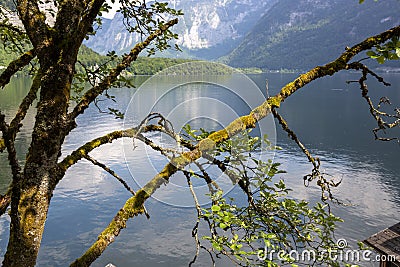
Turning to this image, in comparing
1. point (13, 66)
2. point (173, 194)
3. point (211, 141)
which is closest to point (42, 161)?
point (173, 194)

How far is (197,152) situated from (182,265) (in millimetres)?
23992

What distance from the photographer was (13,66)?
367 cm

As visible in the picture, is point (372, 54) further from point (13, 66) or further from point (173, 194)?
point (13, 66)

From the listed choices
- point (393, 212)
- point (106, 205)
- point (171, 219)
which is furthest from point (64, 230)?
point (393, 212)

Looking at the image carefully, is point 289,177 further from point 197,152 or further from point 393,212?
point 197,152

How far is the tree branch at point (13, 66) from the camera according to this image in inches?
133

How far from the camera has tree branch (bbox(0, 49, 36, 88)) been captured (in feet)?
11.1

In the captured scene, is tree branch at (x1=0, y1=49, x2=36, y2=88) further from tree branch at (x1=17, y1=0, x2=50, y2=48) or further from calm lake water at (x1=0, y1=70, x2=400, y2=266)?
calm lake water at (x1=0, y1=70, x2=400, y2=266)

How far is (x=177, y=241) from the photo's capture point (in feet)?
91.5

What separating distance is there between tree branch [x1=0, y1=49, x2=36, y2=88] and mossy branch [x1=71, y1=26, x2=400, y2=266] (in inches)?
66.7

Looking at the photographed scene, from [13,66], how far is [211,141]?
226cm

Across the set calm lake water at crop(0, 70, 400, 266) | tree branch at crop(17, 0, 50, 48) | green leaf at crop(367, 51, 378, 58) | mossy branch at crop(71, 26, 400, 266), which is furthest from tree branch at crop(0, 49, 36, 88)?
green leaf at crop(367, 51, 378, 58)

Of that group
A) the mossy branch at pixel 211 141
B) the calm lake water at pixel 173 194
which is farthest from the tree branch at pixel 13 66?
the mossy branch at pixel 211 141

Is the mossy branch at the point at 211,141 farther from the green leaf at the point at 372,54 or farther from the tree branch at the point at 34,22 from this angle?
the tree branch at the point at 34,22
